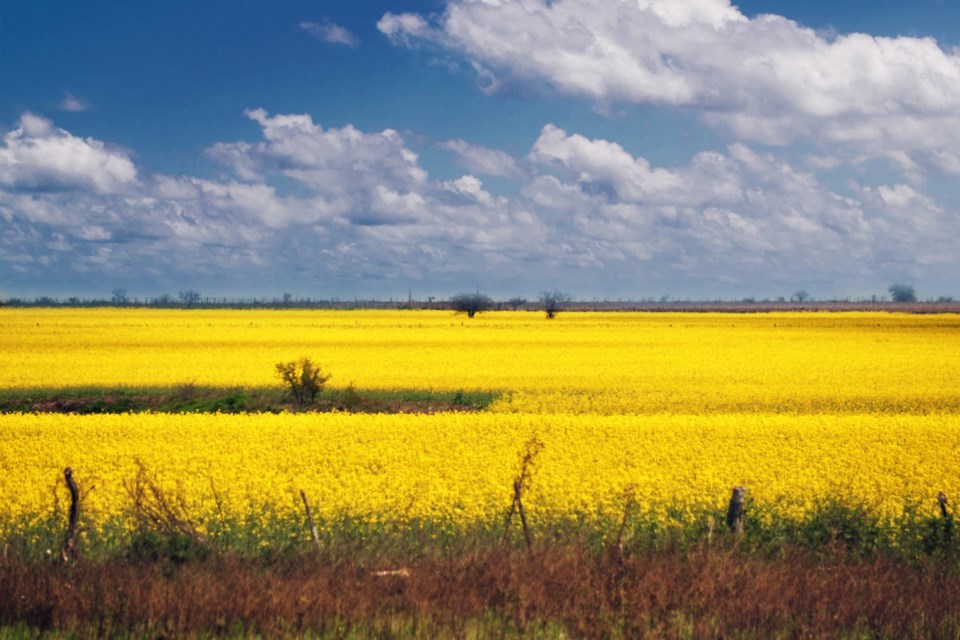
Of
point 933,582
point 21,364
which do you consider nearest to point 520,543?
point 933,582

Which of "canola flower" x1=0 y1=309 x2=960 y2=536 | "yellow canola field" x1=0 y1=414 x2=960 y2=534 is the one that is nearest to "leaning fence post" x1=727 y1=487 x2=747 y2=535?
"canola flower" x1=0 y1=309 x2=960 y2=536

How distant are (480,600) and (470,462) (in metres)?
9.43

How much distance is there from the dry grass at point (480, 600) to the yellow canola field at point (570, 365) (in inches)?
698

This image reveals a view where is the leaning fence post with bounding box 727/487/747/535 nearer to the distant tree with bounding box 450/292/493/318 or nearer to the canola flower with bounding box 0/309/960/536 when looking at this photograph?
the canola flower with bounding box 0/309/960/536

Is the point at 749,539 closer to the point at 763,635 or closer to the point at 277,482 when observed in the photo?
the point at 763,635

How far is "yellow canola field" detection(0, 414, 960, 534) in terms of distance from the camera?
14.3 metres

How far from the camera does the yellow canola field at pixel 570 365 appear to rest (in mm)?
29623

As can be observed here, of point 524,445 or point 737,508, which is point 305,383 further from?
point 737,508

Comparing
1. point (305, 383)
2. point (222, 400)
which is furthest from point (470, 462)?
point (222, 400)

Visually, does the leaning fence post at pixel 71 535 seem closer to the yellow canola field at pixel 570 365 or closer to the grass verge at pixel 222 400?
the grass verge at pixel 222 400

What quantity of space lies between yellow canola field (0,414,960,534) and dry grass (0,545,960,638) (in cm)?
368

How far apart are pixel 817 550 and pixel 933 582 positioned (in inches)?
101

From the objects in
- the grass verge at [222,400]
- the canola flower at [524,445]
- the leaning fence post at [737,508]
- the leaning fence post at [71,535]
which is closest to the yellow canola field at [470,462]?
the canola flower at [524,445]

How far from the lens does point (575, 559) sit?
8.83 meters
